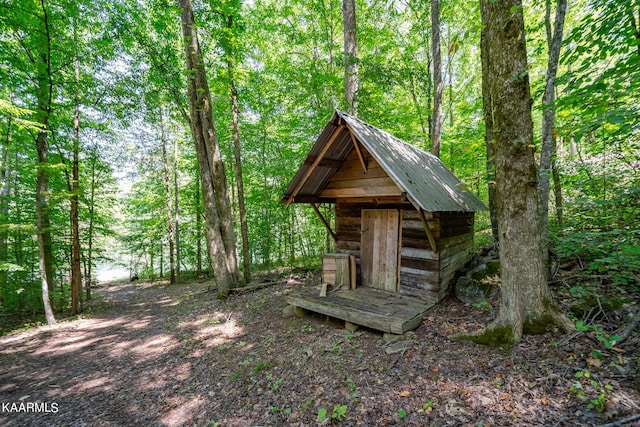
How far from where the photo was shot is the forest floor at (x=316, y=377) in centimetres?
278

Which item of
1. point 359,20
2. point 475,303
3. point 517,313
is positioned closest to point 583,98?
point 517,313

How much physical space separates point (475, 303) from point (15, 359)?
10.8 meters

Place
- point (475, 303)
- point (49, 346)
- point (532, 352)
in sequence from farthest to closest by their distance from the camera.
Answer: point (49, 346) < point (475, 303) < point (532, 352)

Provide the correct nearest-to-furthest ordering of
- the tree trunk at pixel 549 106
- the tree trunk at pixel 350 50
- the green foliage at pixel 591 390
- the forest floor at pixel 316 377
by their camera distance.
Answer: the green foliage at pixel 591 390 < the forest floor at pixel 316 377 < the tree trunk at pixel 549 106 < the tree trunk at pixel 350 50

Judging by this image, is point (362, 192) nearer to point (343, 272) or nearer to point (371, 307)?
point (343, 272)

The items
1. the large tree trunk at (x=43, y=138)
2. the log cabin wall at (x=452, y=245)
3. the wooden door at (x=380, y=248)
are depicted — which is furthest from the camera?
the large tree trunk at (x=43, y=138)

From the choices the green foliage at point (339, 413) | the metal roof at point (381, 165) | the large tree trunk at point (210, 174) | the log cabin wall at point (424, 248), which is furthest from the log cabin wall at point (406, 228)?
the large tree trunk at point (210, 174)

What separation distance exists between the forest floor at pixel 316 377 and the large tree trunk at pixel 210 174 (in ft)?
7.81

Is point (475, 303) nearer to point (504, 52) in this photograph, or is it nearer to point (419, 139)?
point (504, 52)

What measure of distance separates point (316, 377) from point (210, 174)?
7.52 m

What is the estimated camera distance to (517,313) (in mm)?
3641

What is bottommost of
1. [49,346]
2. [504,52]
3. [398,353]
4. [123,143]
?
[49,346]

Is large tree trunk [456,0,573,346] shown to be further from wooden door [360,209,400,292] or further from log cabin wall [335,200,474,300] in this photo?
wooden door [360,209,400,292]

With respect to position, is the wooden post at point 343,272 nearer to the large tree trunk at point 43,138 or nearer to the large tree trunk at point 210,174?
the large tree trunk at point 210,174
